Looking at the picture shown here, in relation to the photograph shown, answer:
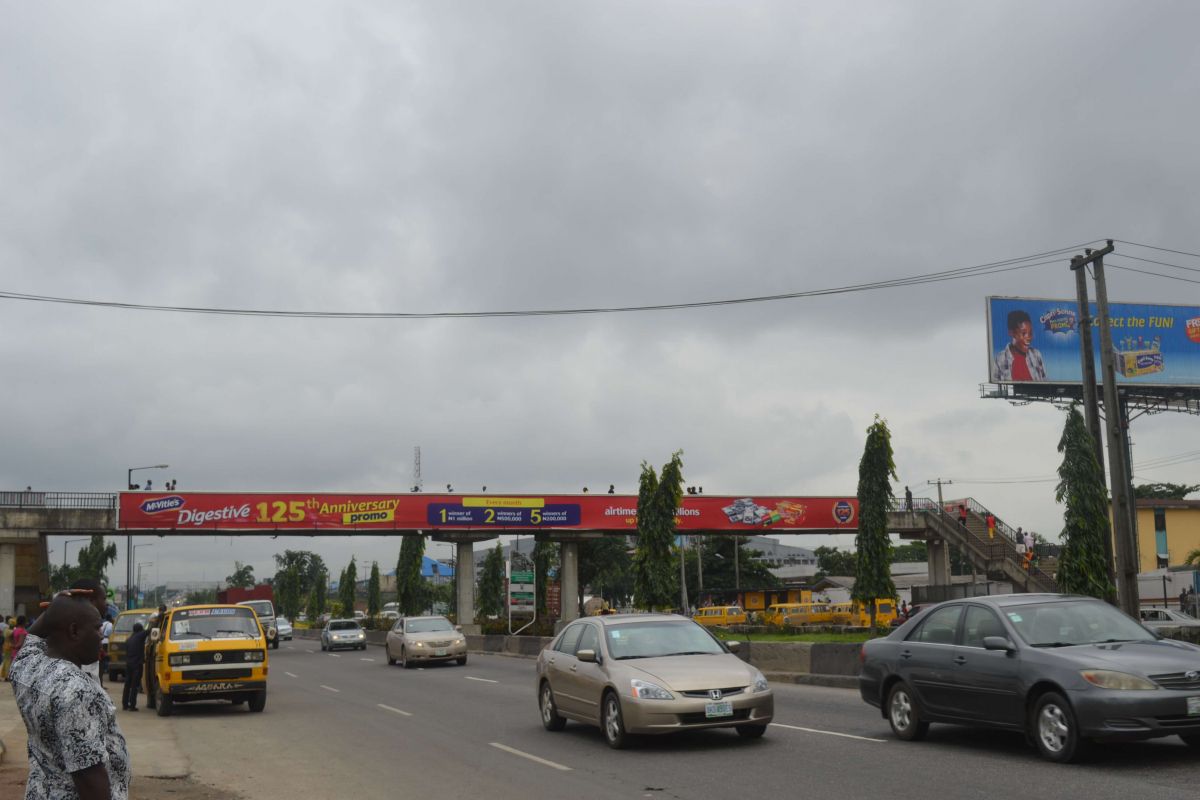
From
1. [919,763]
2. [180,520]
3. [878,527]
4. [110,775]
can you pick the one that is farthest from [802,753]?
[180,520]

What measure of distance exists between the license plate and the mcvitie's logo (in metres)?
39.8

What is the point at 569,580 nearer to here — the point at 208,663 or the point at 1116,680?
the point at 208,663

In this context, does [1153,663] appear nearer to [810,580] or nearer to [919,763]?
[919,763]

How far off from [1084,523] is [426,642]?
61.6ft

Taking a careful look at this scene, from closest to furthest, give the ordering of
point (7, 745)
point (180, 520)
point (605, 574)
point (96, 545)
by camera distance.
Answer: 1. point (7, 745)
2. point (180, 520)
3. point (96, 545)
4. point (605, 574)

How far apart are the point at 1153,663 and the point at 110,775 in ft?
29.6

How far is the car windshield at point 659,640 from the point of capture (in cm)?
1321

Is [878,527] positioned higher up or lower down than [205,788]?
higher up

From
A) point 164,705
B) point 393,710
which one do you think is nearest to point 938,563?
point 393,710

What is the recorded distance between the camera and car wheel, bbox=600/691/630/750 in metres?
12.5

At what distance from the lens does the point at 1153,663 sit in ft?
33.0

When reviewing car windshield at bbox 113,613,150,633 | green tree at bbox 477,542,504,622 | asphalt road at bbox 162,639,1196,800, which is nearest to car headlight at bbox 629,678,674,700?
asphalt road at bbox 162,639,1196,800

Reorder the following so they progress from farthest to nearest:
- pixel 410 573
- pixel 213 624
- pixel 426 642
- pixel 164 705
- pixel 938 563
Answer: pixel 410 573, pixel 938 563, pixel 426 642, pixel 213 624, pixel 164 705

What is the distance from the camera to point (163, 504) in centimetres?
4712
